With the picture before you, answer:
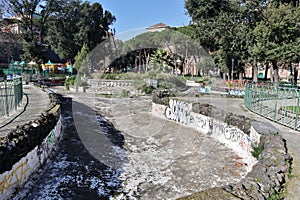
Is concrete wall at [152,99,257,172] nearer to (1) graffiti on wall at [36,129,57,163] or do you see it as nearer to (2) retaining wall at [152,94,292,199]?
(2) retaining wall at [152,94,292,199]

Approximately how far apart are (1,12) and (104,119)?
24.4 m

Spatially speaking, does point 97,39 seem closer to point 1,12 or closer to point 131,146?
point 1,12

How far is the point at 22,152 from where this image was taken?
6703 mm

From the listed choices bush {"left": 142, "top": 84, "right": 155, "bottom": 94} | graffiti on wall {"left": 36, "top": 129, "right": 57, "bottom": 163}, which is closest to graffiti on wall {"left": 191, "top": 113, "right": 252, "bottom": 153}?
graffiti on wall {"left": 36, "top": 129, "right": 57, "bottom": 163}

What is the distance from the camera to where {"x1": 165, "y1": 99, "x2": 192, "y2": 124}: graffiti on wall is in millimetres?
14734

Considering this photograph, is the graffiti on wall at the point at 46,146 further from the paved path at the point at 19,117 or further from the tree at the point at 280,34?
the tree at the point at 280,34

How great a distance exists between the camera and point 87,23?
5134cm

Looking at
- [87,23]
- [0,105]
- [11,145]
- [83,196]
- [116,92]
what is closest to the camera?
[11,145]

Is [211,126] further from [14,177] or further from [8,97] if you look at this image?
[8,97]

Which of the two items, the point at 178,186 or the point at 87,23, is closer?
the point at 178,186

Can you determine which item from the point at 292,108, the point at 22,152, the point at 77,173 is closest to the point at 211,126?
the point at 292,108

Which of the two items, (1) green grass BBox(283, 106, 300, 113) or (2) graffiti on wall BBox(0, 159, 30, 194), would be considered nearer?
(2) graffiti on wall BBox(0, 159, 30, 194)

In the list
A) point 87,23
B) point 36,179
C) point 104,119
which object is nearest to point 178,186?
point 36,179

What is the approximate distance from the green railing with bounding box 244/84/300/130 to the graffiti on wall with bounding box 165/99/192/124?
151 inches
